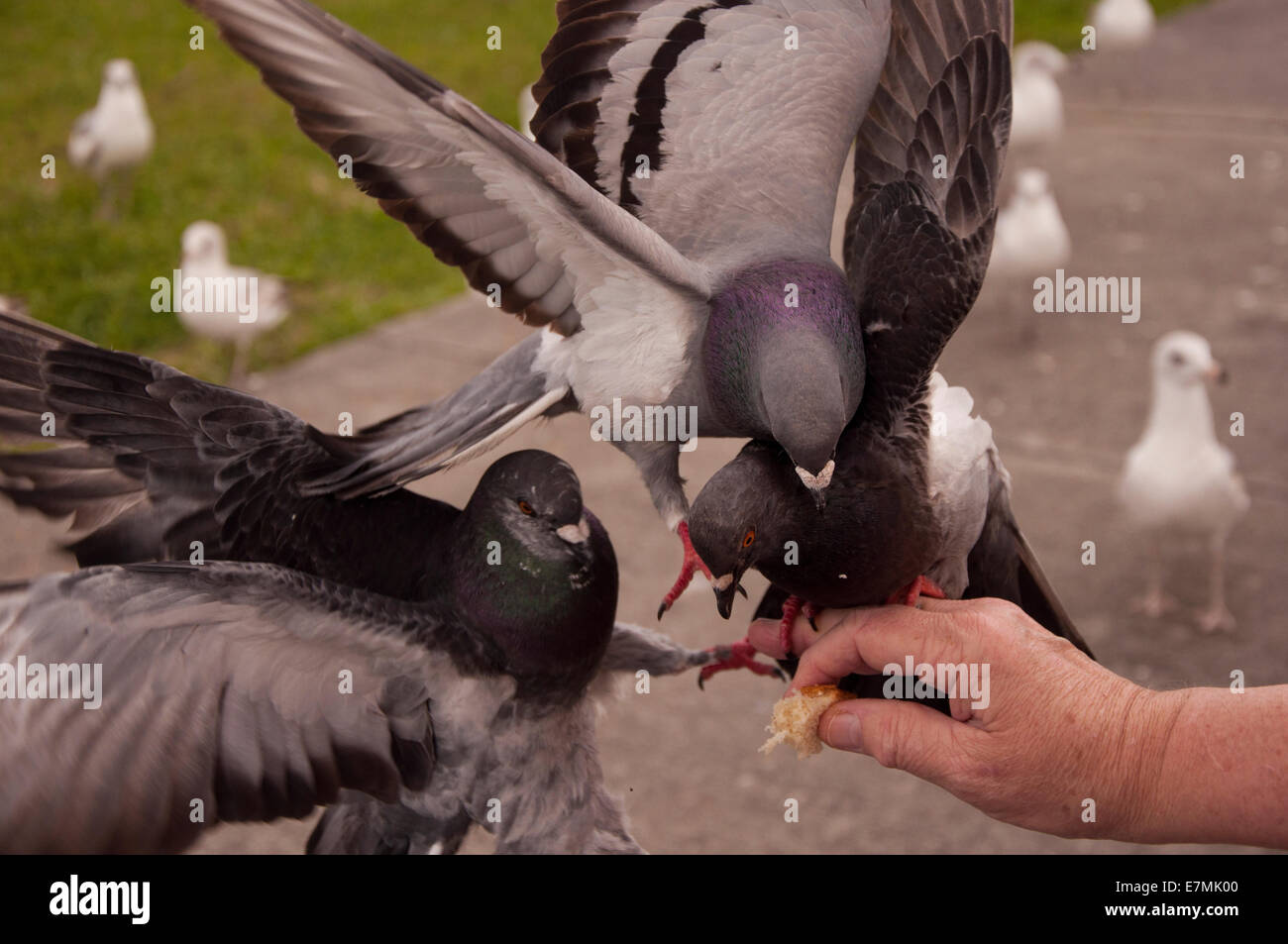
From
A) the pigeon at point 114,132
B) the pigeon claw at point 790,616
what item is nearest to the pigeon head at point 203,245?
the pigeon at point 114,132

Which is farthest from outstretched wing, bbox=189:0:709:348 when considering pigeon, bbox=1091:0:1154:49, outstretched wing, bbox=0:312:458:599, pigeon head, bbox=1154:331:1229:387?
pigeon, bbox=1091:0:1154:49

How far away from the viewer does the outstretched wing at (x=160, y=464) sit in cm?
232

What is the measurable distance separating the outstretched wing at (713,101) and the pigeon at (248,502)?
2.05ft

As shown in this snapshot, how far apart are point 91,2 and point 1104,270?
357 inches

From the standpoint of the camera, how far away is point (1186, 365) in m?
4.48

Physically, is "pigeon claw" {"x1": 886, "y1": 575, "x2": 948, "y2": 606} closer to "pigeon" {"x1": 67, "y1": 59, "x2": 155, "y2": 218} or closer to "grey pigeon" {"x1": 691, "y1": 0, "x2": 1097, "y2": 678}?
"grey pigeon" {"x1": 691, "y1": 0, "x2": 1097, "y2": 678}

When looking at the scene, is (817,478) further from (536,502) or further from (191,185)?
(191,185)

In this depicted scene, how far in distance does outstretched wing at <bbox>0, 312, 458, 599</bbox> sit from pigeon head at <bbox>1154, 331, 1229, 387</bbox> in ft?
10.3

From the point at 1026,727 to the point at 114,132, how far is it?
6.92 metres

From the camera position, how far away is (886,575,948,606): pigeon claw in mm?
2314

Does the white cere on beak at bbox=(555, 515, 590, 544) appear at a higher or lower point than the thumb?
higher

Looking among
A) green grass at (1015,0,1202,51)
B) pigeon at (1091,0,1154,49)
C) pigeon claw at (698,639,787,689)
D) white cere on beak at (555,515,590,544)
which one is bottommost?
pigeon claw at (698,639,787,689)

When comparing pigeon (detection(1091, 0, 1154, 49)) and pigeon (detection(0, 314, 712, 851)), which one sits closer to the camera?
pigeon (detection(0, 314, 712, 851))

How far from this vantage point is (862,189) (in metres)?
2.65
